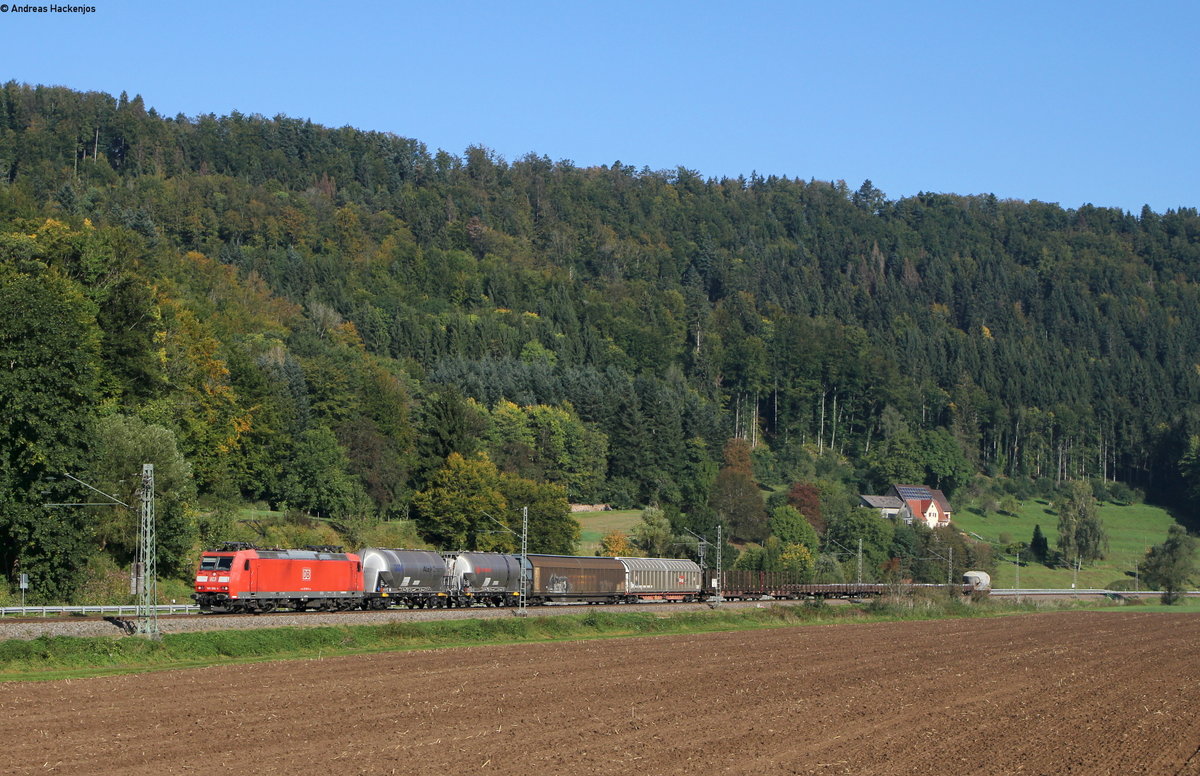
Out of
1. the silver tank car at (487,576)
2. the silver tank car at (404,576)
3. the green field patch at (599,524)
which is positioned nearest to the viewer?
the silver tank car at (404,576)

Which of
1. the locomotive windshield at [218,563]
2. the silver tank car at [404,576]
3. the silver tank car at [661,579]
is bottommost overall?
the silver tank car at [661,579]

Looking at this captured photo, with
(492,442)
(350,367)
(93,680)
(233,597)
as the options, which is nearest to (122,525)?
(233,597)

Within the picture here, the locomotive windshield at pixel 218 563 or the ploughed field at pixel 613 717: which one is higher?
the locomotive windshield at pixel 218 563

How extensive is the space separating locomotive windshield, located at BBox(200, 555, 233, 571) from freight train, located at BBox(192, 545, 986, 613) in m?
0.05

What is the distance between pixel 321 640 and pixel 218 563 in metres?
13.7

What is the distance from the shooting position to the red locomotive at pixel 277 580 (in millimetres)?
60844

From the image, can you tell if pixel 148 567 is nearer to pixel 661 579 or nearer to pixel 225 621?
pixel 225 621

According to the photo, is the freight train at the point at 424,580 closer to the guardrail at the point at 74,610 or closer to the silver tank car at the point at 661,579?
the silver tank car at the point at 661,579

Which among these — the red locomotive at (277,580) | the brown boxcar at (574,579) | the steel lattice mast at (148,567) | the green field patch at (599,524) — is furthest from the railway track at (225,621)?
the green field patch at (599,524)

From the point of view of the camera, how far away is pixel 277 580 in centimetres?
6316

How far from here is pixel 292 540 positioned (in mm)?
101062

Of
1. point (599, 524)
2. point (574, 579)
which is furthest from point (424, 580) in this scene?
point (599, 524)

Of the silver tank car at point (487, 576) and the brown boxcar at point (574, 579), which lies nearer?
the silver tank car at point (487, 576)

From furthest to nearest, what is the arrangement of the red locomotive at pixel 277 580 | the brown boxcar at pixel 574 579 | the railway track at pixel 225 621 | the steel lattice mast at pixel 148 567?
the brown boxcar at pixel 574 579 < the red locomotive at pixel 277 580 < the railway track at pixel 225 621 < the steel lattice mast at pixel 148 567
